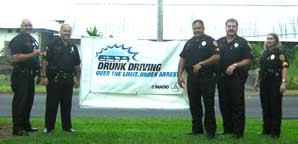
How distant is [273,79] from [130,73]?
2.84 meters

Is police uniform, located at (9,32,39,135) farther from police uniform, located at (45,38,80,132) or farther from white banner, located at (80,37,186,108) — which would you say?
white banner, located at (80,37,186,108)

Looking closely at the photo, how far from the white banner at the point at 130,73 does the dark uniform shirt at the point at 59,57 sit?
1.16 meters

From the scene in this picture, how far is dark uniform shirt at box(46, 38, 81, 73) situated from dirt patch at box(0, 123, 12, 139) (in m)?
1.31

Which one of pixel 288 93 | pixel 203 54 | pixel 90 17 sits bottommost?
pixel 288 93

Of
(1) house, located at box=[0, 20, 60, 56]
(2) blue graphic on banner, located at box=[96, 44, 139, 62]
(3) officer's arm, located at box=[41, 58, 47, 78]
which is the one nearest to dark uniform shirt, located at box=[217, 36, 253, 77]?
(2) blue graphic on banner, located at box=[96, 44, 139, 62]

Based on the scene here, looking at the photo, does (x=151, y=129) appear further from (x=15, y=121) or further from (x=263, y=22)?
(x=263, y=22)

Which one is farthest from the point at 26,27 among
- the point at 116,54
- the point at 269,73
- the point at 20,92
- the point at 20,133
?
the point at 269,73

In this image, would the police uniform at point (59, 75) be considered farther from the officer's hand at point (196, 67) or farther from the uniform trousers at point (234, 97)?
the uniform trousers at point (234, 97)

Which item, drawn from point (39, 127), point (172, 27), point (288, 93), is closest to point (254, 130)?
point (39, 127)

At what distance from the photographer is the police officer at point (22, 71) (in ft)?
31.7

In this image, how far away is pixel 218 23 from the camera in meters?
40.1

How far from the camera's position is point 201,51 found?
9.34 m

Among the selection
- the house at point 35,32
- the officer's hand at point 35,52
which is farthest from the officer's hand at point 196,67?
the house at point 35,32

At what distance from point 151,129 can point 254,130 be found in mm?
1922
